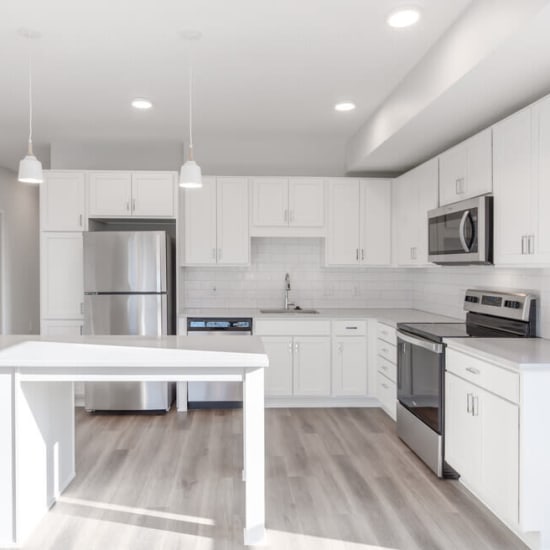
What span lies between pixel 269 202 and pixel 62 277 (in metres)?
2.05

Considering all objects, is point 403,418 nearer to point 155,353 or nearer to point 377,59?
point 155,353

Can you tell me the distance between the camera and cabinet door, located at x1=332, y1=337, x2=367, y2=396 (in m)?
4.65

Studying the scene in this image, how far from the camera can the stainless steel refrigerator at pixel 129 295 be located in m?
4.46

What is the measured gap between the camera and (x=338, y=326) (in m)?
4.64

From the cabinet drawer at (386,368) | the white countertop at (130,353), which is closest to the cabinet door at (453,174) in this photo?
the cabinet drawer at (386,368)

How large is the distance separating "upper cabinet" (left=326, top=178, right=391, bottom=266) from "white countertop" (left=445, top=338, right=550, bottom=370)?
2.08 meters

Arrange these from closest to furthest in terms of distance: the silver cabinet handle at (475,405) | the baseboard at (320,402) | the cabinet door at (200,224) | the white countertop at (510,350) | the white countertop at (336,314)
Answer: the white countertop at (510,350) → the silver cabinet handle at (475,405) → the white countertop at (336,314) → the baseboard at (320,402) → the cabinet door at (200,224)

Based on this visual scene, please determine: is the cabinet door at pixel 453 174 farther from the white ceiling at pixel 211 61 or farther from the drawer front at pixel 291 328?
the drawer front at pixel 291 328

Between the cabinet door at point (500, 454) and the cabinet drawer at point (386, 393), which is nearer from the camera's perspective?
the cabinet door at point (500, 454)

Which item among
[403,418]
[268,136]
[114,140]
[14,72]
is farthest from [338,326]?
[14,72]

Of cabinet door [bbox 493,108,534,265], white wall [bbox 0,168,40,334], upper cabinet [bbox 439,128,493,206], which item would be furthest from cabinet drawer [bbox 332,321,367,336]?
white wall [bbox 0,168,40,334]

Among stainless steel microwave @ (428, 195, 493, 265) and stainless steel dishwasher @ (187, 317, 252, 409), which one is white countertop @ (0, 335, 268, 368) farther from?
stainless steel dishwasher @ (187, 317, 252, 409)

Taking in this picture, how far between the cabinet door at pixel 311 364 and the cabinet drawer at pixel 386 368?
1.51 ft

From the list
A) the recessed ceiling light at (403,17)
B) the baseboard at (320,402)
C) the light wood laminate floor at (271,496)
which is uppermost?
the recessed ceiling light at (403,17)
